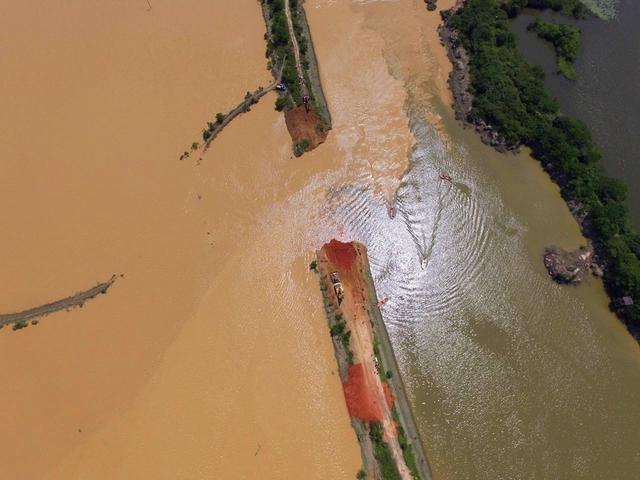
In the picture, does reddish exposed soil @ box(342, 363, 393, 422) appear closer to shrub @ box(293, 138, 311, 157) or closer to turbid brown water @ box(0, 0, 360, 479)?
turbid brown water @ box(0, 0, 360, 479)

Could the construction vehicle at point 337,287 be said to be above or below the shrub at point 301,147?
below

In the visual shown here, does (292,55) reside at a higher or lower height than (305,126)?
higher

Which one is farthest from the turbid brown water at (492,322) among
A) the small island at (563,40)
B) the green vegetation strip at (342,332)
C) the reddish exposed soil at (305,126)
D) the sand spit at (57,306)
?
the sand spit at (57,306)

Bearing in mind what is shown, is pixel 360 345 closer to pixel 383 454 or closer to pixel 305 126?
pixel 383 454

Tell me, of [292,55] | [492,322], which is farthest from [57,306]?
[492,322]

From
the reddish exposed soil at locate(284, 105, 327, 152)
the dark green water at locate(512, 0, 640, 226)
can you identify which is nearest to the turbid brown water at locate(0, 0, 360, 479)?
the reddish exposed soil at locate(284, 105, 327, 152)

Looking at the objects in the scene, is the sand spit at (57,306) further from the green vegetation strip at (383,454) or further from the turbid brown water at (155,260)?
the green vegetation strip at (383,454)
